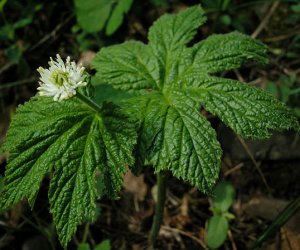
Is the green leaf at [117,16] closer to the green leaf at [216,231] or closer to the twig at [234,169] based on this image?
the twig at [234,169]

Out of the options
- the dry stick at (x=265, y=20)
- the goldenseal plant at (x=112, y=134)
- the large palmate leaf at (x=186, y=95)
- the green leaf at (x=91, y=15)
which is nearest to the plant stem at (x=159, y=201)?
the goldenseal plant at (x=112, y=134)

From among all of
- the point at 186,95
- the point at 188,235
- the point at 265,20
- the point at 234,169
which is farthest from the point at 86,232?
the point at 265,20

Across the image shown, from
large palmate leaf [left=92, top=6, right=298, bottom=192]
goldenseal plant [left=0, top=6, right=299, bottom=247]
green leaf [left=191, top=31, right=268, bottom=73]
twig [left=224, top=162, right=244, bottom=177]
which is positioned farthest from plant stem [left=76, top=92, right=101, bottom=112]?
twig [left=224, top=162, right=244, bottom=177]

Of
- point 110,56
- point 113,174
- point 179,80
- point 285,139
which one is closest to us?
point 113,174

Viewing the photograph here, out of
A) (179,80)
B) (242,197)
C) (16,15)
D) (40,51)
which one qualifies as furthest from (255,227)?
(16,15)

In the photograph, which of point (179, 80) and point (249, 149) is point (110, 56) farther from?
point (249, 149)

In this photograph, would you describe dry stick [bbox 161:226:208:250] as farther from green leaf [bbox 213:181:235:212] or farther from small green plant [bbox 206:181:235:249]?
green leaf [bbox 213:181:235:212]
